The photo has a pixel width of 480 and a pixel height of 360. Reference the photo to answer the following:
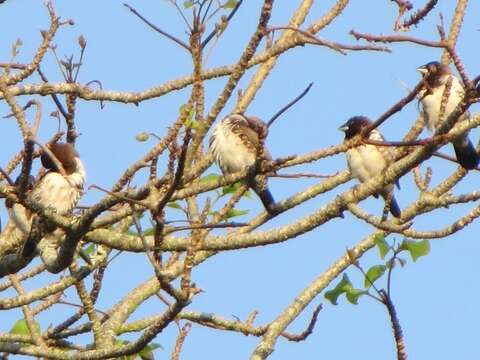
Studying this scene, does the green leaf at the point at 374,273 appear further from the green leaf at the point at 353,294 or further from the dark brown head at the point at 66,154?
the dark brown head at the point at 66,154

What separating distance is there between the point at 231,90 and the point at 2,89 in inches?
42.1

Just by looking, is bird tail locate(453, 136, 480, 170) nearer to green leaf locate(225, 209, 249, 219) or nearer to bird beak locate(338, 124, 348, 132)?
green leaf locate(225, 209, 249, 219)

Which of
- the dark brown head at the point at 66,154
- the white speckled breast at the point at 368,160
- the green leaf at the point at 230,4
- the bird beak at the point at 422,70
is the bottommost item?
the green leaf at the point at 230,4

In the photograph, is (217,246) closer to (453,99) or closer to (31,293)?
(31,293)

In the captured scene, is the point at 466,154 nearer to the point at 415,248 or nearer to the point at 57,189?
the point at 415,248

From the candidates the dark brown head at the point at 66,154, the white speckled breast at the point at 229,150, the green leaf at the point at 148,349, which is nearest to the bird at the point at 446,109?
the white speckled breast at the point at 229,150

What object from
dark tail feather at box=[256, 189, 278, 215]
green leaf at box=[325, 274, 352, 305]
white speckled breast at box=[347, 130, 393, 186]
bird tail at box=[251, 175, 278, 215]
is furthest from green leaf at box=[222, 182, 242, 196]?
white speckled breast at box=[347, 130, 393, 186]

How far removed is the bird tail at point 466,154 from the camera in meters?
5.45

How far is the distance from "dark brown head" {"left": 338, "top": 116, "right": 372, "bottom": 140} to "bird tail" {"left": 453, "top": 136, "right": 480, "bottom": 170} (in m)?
1.93

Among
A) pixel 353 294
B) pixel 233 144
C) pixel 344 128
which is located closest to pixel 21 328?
pixel 353 294

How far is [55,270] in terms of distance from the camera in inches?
204

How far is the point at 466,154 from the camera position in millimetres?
5727

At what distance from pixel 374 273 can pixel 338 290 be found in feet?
1.28

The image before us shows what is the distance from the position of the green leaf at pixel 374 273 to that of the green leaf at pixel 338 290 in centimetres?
27
